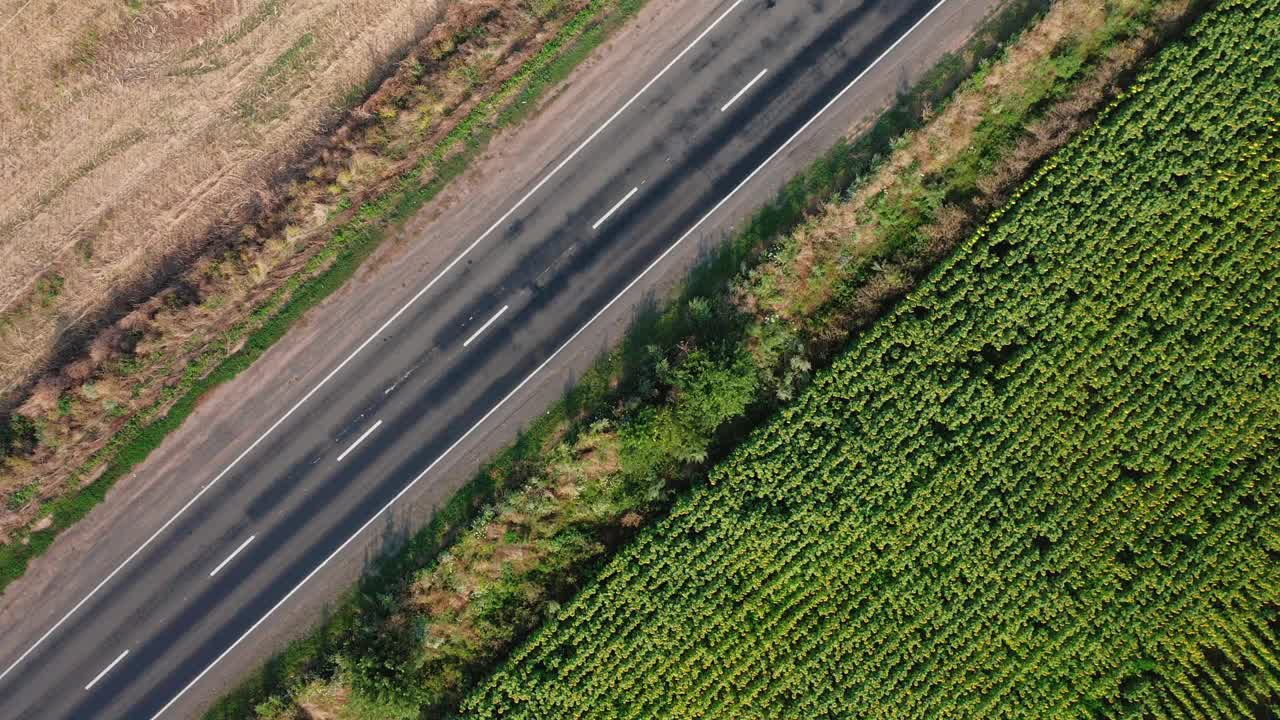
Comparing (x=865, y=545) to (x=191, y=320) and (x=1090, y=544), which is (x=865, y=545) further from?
(x=191, y=320)

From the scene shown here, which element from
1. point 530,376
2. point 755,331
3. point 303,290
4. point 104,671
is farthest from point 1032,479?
point 104,671

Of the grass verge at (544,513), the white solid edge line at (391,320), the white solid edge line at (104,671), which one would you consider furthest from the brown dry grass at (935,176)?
the white solid edge line at (104,671)

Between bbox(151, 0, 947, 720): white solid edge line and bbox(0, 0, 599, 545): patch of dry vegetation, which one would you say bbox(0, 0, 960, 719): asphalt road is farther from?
bbox(0, 0, 599, 545): patch of dry vegetation

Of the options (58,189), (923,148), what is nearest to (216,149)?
(58,189)

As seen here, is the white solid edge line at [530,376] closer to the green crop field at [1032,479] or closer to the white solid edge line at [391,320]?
the white solid edge line at [391,320]

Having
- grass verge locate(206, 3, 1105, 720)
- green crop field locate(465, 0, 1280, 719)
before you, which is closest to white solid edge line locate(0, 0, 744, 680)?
grass verge locate(206, 3, 1105, 720)
